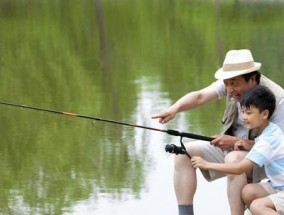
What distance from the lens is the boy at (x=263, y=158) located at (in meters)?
4.54

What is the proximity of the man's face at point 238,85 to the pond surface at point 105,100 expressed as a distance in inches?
50.9

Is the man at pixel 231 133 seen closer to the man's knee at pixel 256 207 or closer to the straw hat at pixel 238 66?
the straw hat at pixel 238 66

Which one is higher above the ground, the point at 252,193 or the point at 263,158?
the point at 263,158

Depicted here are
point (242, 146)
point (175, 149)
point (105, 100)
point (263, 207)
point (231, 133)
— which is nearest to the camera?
point (263, 207)

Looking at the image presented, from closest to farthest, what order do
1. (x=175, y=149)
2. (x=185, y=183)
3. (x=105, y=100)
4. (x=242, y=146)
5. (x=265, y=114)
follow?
(x=265, y=114)
(x=242, y=146)
(x=175, y=149)
(x=185, y=183)
(x=105, y=100)

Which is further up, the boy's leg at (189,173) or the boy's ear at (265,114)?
the boy's ear at (265,114)

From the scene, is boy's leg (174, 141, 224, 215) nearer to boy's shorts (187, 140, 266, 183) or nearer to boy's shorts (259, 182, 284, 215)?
boy's shorts (187, 140, 266, 183)

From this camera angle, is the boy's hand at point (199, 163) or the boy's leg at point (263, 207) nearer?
the boy's leg at point (263, 207)

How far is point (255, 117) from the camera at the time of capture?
4.62 metres

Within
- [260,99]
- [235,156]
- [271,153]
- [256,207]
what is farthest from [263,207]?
[260,99]

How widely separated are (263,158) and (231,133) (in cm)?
74

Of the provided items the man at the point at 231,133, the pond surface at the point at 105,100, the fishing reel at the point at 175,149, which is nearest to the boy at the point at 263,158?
the man at the point at 231,133

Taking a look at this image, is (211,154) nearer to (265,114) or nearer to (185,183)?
(185,183)

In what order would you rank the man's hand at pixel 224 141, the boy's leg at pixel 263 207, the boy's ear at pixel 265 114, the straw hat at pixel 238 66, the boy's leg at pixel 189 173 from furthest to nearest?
the boy's leg at pixel 189 173, the man's hand at pixel 224 141, the straw hat at pixel 238 66, the boy's ear at pixel 265 114, the boy's leg at pixel 263 207
